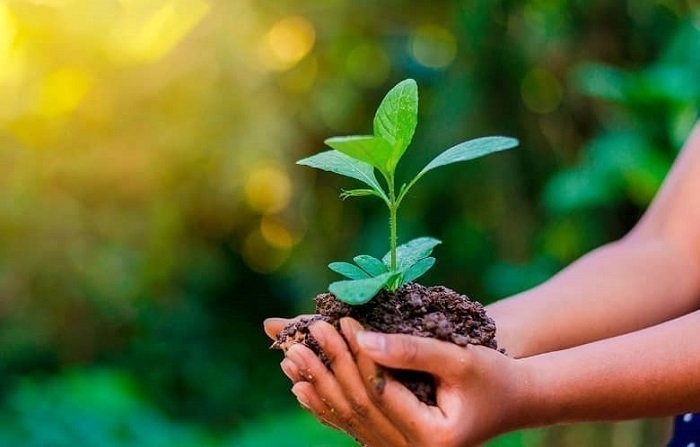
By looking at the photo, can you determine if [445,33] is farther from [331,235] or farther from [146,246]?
[146,246]

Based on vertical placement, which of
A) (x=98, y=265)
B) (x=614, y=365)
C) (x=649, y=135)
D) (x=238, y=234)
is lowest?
(x=614, y=365)

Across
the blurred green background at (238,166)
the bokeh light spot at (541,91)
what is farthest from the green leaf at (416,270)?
the bokeh light spot at (541,91)

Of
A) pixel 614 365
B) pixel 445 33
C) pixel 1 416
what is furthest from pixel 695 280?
pixel 1 416

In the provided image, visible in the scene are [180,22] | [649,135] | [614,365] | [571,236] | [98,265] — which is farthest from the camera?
[98,265]

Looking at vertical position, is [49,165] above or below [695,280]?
above

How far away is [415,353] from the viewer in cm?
47

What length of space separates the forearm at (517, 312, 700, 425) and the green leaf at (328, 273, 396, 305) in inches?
3.7

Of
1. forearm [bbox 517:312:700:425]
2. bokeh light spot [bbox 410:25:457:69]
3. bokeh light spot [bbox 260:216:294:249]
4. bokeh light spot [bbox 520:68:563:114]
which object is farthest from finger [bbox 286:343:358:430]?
bokeh light spot [bbox 260:216:294:249]

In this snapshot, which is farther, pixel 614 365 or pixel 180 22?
pixel 180 22

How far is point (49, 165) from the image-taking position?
6.43 feet

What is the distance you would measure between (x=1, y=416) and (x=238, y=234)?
67 cm

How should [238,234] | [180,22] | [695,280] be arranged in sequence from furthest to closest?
1. [238,234]
2. [180,22]
3. [695,280]

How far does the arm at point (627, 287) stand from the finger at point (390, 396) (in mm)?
187

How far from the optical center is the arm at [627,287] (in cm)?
69
